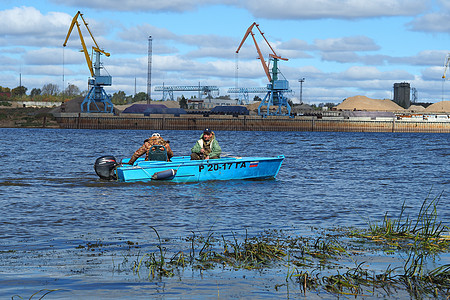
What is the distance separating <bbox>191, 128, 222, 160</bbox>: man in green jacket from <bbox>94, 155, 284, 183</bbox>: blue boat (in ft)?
0.96

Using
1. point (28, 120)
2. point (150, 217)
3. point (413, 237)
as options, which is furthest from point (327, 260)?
point (28, 120)

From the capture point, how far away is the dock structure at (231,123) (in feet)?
431

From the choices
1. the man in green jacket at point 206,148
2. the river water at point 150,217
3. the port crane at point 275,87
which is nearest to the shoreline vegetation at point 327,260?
the river water at point 150,217

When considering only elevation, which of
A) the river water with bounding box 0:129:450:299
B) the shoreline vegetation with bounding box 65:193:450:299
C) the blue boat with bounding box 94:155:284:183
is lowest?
the river water with bounding box 0:129:450:299

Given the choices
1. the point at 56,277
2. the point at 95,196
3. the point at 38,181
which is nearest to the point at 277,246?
the point at 56,277

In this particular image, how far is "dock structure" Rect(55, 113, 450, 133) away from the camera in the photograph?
5172 inches

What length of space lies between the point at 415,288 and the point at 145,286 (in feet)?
12.3

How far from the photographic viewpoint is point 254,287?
8.28 meters

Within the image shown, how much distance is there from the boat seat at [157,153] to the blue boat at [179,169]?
0.24 m

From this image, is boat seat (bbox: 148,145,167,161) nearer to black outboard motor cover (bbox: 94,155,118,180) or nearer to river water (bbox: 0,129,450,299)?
river water (bbox: 0,129,450,299)

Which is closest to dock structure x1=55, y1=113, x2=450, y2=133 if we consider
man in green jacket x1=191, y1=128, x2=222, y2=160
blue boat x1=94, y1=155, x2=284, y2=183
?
blue boat x1=94, y1=155, x2=284, y2=183

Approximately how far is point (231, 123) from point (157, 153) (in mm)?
108732

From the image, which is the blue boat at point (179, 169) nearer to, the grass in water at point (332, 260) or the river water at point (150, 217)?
the river water at point (150, 217)

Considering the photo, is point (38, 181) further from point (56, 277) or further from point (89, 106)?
point (89, 106)
